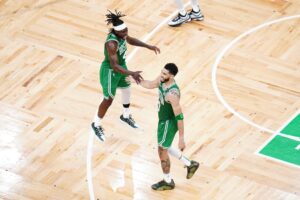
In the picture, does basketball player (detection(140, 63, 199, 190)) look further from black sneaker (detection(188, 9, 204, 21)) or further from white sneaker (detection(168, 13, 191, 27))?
black sneaker (detection(188, 9, 204, 21))

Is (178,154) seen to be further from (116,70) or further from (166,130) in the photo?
(116,70)

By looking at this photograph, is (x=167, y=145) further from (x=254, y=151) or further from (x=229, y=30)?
(x=229, y=30)

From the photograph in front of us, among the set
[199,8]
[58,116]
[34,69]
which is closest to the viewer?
[58,116]

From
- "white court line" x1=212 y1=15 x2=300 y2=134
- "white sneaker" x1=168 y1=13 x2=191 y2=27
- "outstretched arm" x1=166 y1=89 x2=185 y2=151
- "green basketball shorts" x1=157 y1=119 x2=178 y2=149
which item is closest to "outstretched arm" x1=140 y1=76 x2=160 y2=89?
"outstretched arm" x1=166 y1=89 x2=185 y2=151

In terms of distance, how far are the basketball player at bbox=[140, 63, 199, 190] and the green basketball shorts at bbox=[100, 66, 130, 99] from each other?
0.95m

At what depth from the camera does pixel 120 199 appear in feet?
37.9

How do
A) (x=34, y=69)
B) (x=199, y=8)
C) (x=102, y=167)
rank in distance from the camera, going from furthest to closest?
(x=199, y=8), (x=34, y=69), (x=102, y=167)

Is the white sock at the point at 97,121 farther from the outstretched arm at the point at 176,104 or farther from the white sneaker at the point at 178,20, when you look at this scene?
the white sneaker at the point at 178,20

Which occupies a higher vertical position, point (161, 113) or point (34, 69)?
point (161, 113)

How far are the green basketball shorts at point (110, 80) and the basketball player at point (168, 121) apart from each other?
952mm

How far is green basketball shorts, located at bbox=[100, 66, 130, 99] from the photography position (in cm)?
1198

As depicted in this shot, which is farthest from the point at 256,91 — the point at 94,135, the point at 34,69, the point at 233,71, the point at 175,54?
the point at 34,69

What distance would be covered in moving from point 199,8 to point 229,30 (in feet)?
2.32

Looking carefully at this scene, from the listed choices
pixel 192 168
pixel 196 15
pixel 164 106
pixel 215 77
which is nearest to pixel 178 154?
pixel 192 168
